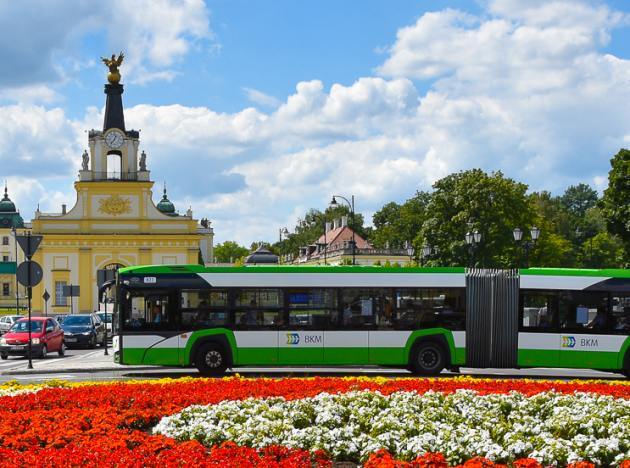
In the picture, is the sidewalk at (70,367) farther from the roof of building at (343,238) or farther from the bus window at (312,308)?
the roof of building at (343,238)

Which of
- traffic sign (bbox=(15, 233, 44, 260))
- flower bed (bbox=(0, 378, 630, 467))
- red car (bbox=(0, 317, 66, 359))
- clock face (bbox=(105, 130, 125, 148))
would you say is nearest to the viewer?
flower bed (bbox=(0, 378, 630, 467))

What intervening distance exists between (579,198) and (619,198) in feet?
463

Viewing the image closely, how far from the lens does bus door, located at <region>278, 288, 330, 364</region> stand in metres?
24.7

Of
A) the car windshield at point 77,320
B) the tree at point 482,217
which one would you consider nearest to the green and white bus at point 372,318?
the car windshield at point 77,320

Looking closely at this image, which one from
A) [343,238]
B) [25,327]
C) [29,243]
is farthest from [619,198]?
[343,238]

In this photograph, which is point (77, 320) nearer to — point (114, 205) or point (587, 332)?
point (587, 332)

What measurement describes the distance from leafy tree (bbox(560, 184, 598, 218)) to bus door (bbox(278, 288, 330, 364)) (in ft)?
587

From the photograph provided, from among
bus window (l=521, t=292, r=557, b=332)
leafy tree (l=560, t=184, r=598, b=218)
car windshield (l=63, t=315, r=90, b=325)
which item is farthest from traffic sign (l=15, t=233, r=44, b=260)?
leafy tree (l=560, t=184, r=598, b=218)

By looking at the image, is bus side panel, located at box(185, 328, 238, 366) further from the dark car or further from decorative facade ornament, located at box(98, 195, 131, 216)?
decorative facade ornament, located at box(98, 195, 131, 216)

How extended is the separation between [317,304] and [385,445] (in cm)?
1360

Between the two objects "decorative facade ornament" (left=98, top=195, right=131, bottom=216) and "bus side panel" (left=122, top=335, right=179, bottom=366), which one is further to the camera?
"decorative facade ornament" (left=98, top=195, right=131, bottom=216)

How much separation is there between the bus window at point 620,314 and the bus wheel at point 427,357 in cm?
455

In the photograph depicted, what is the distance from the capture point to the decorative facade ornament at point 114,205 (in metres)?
95.5

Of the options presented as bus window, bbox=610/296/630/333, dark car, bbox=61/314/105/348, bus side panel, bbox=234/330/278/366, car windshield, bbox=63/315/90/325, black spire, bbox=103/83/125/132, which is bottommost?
dark car, bbox=61/314/105/348
